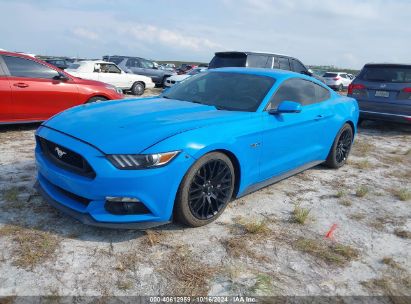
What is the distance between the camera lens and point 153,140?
325 cm

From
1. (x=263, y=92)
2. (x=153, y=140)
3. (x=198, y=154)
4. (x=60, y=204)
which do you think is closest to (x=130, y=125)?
(x=153, y=140)

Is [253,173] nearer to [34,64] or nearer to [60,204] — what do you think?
[60,204]

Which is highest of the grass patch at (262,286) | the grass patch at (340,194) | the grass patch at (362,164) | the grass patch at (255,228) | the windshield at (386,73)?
the windshield at (386,73)

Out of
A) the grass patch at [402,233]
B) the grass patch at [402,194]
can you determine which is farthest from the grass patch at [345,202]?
the grass patch at [402,194]

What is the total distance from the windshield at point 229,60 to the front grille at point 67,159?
769 centimetres

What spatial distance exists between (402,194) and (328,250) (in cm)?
210

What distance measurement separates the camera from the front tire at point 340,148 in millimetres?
5773

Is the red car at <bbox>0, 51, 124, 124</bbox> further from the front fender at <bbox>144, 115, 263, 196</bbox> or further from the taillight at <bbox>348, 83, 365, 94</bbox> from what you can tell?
the taillight at <bbox>348, 83, 365, 94</bbox>

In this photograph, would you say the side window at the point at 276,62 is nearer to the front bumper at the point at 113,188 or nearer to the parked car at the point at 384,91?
the parked car at the point at 384,91

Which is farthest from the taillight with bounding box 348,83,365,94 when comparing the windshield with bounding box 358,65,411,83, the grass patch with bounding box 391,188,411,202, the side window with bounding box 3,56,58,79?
the side window with bounding box 3,56,58,79

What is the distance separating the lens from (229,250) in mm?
3354

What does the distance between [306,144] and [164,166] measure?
2.42 metres

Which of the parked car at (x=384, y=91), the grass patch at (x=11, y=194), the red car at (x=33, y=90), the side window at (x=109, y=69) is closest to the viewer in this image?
the grass patch at (x=11, y=194)

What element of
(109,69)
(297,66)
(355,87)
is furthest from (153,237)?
(109,69)
